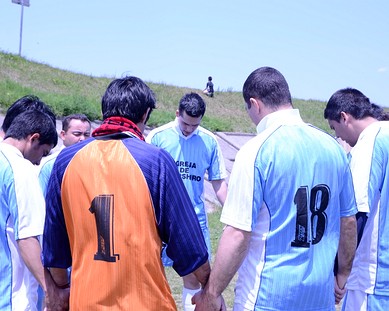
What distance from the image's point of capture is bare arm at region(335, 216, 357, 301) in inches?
132

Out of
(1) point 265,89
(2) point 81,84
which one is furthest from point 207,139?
(2) point 81,84

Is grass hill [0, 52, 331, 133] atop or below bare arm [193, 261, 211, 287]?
atop

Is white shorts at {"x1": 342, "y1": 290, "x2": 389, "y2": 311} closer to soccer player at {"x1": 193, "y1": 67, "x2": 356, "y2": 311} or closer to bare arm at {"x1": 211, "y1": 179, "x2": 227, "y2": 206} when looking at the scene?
soccer player at {"x1": 193, "y1": 67, "x2": 356, "y2": 311}

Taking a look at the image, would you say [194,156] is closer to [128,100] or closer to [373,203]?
[373,203]

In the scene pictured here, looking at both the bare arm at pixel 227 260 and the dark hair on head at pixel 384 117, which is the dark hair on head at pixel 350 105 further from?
the bare arm at pixel 227 260

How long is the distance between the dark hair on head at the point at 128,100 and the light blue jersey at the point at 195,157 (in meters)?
3.30

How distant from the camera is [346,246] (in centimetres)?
340

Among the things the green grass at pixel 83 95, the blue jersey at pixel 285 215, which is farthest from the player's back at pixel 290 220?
the green grass at pixel 83 95

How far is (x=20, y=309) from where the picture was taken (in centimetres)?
322

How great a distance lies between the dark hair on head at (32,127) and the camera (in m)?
3.44

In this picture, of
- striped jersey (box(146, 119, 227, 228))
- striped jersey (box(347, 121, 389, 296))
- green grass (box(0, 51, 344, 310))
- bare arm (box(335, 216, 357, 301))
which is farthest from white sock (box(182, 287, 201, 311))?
green grass (box(0, 51, 344, 310))

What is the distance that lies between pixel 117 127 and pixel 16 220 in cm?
86

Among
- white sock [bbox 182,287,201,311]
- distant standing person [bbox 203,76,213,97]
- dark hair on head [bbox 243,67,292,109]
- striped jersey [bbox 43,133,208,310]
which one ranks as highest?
distant standing person [bbox 203,76,213,97]

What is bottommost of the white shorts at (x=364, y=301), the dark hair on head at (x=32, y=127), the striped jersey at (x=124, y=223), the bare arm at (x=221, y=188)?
the white shorts at (x=364, y=301)
